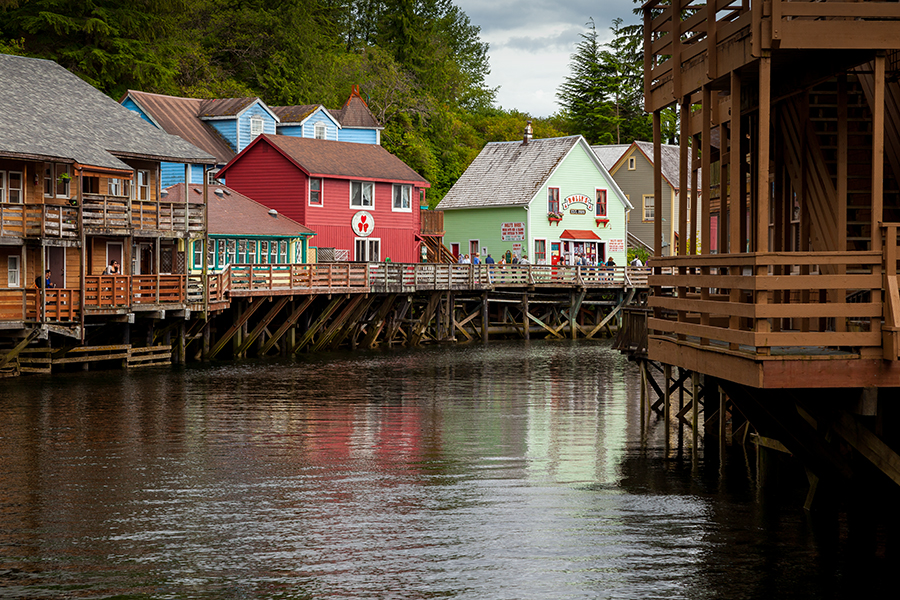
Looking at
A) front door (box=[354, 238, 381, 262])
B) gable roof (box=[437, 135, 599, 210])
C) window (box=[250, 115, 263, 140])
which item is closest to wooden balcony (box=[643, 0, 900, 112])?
front door (box=[354, 238, 381, 262])

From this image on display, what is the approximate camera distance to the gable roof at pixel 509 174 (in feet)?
192

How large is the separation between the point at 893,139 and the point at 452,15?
3282 inches

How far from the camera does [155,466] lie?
53.4 feet

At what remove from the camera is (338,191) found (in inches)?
1975

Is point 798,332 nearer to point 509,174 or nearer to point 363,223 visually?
point 363,223

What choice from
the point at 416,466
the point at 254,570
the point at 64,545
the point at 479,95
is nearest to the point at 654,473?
the point at 416,466

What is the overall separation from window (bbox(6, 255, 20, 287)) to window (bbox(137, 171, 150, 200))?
687 centimetres

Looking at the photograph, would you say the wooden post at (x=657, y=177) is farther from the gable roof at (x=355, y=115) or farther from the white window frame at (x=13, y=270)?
the gable roof at (x=355, y=115)

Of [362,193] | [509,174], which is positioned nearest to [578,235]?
[509,174]

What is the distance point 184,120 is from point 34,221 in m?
25.3

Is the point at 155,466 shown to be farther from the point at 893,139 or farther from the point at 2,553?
the point at 893,139

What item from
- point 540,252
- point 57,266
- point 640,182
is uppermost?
point 640,182

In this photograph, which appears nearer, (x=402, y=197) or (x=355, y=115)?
(x=402, y=197)

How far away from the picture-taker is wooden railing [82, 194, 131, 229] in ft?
106
